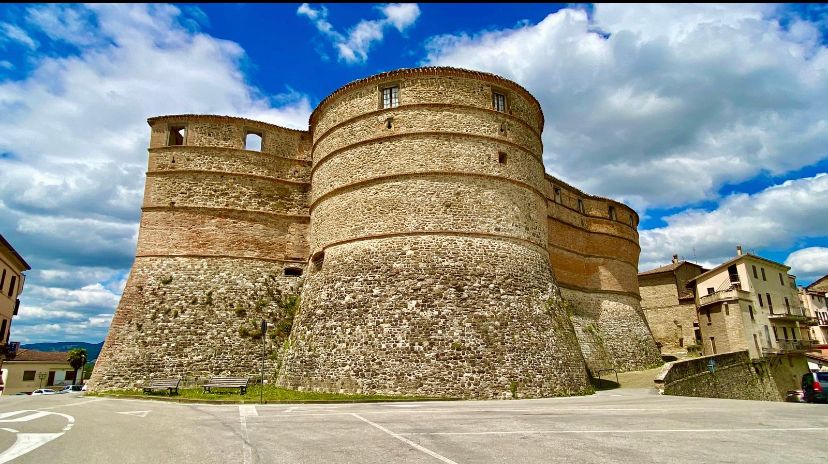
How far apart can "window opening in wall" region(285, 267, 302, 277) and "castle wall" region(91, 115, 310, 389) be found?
19 centimetres

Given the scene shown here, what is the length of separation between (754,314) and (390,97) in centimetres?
3235

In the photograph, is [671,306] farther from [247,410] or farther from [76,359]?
[76,359]

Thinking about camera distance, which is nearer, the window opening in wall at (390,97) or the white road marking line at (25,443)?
the white road marking line at (25,443)

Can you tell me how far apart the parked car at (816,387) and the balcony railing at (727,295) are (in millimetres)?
18450

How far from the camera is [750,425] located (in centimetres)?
927

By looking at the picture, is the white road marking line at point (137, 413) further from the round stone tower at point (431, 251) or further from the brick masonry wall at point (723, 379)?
the brick masonry wall at point (723, 379)

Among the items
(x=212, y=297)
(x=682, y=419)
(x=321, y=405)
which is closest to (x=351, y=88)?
(x=212, y=297)

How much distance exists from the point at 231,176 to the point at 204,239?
130 inches

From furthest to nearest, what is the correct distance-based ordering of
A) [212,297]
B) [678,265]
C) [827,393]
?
[678,265] < [212,297] < [827,393]

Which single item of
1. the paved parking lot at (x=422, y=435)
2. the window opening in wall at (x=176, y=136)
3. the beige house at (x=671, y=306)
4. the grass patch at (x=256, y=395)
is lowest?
the paved parking lot at (x=422, y=435)

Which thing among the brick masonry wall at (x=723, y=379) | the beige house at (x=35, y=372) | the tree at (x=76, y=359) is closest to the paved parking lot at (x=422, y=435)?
the brick masonry wall at (x=723, y=379)

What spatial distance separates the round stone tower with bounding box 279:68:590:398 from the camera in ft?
53.4

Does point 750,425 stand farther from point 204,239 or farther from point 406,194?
point 204,239

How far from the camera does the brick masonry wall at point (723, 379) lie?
1937 cm
